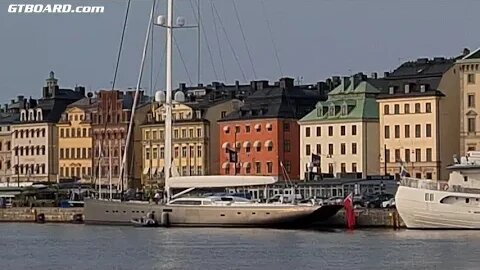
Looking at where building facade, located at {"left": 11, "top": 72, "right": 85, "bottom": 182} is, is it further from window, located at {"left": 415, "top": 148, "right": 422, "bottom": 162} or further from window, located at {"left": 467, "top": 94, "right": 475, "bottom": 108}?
window, located at {"left": 467, "top": 94, "right": 475, "bottom": 108}

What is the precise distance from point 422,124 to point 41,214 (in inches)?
1449

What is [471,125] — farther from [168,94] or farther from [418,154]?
[168,94]

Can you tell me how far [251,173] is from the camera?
156 metres

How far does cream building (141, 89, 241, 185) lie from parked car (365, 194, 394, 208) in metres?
39.1

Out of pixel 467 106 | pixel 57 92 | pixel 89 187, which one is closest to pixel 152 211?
pixel 467 106

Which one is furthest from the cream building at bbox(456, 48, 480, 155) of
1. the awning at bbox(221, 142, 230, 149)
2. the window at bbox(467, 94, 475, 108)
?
the awning at bbox(221, 142, 230, 149)

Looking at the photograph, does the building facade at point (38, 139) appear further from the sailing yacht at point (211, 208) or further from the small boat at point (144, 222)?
the sailing yacht at point (211, 208)

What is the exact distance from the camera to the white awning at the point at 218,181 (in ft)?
327

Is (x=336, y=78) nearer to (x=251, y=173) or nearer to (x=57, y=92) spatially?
(x=251, y=173)

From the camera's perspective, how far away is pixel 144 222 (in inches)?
4178

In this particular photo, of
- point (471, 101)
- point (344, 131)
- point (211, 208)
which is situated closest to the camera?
point (211, 208)

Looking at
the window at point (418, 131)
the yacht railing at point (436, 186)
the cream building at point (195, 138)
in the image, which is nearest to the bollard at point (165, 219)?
the yacht railing at point (436, 186)

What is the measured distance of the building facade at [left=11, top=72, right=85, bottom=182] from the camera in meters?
181

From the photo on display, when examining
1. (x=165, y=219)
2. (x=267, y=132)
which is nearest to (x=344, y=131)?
(x=267, y=132)
